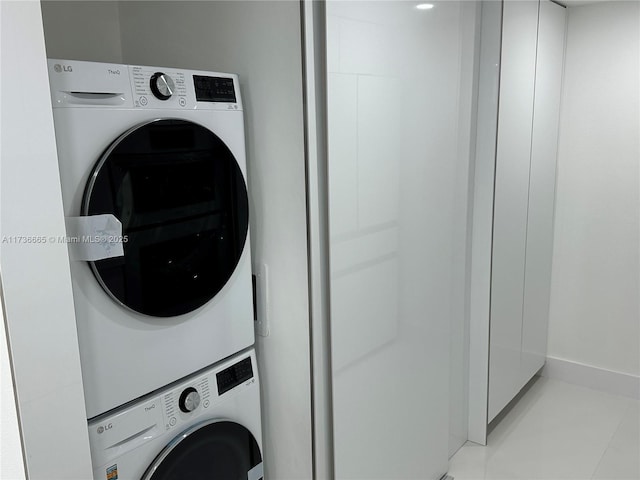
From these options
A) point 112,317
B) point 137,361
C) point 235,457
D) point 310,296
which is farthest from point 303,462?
point 112,317

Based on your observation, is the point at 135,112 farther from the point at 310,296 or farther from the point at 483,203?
the point at 483,203

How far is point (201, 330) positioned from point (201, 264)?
19 centimetres

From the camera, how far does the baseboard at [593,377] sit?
9.76 ft

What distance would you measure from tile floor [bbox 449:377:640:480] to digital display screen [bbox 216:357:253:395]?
122cm

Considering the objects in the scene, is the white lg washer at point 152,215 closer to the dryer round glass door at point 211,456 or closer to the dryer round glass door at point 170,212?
the dryer round glass door at point 170,212

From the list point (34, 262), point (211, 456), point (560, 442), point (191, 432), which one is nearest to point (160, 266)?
point (34, 262)

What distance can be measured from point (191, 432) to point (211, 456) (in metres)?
0.12

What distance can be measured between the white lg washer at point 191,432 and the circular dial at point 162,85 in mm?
759

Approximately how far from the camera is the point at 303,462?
1.74m

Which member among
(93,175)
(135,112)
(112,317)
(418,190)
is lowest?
(112,317)

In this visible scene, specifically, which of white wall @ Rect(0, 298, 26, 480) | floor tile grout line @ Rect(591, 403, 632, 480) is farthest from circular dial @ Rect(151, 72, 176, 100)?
floor tile grout line @ Rect(591, 403, 632, 480)

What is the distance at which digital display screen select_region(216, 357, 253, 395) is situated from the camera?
5.32 feet

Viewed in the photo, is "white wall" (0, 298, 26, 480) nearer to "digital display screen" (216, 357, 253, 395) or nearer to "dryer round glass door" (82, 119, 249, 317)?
"dryer round glass door" (82, 119, 249, 317)

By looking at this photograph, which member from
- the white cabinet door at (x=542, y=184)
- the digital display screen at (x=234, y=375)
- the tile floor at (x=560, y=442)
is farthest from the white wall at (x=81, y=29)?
the tile floor at (x=560, y=442)
